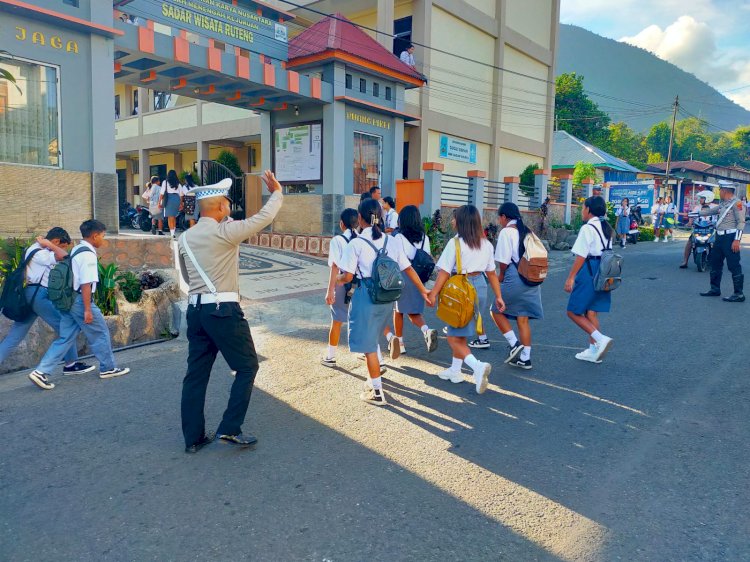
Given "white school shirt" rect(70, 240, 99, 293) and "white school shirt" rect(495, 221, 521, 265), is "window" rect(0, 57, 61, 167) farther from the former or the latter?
"white school shirt" rect(495, 221, 521, 265)

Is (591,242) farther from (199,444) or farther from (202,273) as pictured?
(199,444)

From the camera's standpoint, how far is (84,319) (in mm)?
5480

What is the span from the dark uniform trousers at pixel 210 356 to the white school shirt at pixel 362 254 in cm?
126

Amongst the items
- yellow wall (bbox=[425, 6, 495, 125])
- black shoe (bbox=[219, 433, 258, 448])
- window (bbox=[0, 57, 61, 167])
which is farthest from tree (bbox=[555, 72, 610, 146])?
black shoe (bbox=[219, 433, 258, 448])

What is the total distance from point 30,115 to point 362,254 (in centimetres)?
665

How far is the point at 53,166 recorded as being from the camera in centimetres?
881

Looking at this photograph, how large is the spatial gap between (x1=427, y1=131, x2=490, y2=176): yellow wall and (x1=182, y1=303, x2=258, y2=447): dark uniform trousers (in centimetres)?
1669

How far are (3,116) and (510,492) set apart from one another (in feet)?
29.0

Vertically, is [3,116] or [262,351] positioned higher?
[3,116]

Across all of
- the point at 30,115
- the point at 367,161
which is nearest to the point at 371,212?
the point at 30,115

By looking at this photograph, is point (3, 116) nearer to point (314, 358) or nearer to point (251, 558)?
point (314, 358)

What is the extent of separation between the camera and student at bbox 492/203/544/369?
595cm

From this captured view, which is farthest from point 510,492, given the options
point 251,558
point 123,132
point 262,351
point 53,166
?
point 123,132

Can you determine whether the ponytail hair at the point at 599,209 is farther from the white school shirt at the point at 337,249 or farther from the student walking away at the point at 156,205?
the student walking away at the point at 156,205
